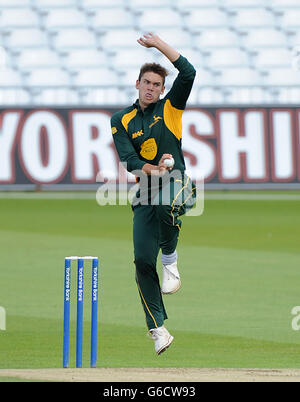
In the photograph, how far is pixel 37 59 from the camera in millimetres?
33531

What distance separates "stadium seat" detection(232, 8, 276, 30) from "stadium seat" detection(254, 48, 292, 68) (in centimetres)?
99

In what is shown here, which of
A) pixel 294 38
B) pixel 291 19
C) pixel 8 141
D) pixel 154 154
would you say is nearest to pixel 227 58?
pixel 294 38

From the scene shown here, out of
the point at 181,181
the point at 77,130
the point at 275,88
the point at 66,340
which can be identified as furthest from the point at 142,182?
the point at 275,88

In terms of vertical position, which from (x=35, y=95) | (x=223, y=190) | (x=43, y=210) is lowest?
(x=43, y=210)

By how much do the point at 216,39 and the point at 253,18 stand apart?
1.45m

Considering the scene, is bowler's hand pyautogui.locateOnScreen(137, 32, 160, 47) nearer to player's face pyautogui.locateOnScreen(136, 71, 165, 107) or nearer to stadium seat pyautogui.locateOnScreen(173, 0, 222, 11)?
player's face pyautogui.locateOnScreen(136, 71, 165, 107)

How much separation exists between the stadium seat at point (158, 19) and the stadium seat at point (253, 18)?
6.46ft

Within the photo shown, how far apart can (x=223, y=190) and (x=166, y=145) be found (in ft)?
74.7

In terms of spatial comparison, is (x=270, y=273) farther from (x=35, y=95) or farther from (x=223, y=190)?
(x=35, y=95)

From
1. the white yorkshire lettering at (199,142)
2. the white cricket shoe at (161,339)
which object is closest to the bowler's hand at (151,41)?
the white cricket shoe at (161,339)

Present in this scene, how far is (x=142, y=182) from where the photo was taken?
7.86 meters

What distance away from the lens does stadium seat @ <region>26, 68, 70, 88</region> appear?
107 feet

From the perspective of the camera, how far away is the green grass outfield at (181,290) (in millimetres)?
9180

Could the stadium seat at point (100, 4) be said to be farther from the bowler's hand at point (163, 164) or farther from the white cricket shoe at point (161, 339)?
the bowler's hand at point (163, 164)
